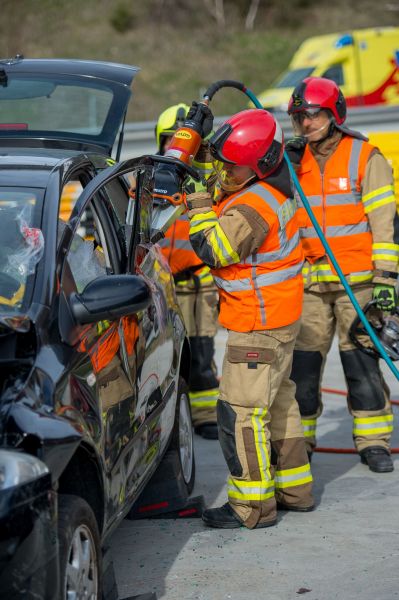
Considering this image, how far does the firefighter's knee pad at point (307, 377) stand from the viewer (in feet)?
19.5

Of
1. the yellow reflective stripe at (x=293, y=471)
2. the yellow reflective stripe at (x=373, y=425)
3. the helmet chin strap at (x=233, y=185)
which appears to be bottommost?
the yellow reflective stripe at (x=293, y=471)

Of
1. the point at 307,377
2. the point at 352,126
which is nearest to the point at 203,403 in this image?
the point at 307,377

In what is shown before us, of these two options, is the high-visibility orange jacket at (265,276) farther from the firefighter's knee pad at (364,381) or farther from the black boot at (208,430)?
the black boot at (208,430)

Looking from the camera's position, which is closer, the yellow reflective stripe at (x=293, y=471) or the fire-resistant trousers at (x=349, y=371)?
the yellow reflective stripe at (x=293, y=471)

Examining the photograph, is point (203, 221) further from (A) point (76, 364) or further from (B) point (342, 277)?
(A) point (76, 364)

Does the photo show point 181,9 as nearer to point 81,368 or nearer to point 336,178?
point 336,178

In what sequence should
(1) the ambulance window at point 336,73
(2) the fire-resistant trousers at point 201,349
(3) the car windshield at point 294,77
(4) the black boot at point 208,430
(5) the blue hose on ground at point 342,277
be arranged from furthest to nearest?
(3) the car windshield at point 294,77
(1) the ambulance window at point 336,73
(2) the fire-resistant trousers at point 201,349
(4) the black boot at point 208,430
(5) the blue hose on ground at point 342,277

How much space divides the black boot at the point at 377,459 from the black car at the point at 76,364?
1.07m

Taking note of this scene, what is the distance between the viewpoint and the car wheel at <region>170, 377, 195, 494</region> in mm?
5180

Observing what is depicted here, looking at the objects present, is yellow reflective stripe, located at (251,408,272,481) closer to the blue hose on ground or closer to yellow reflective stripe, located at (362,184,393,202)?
the blue hose on ground

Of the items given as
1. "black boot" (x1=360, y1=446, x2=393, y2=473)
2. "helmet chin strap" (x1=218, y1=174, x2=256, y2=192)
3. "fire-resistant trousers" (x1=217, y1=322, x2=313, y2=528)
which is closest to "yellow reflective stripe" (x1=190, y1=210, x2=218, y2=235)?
"helmet chin strap" (x1=218, y1=174, x2=256, y2=192)

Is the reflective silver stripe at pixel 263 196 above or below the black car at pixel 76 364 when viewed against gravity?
above

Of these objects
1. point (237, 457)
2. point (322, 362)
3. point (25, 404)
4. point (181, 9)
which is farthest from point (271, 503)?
point (181, 9)

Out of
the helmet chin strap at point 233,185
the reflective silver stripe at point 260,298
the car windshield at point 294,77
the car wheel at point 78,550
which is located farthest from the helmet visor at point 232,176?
the car windshield at point 294,77
